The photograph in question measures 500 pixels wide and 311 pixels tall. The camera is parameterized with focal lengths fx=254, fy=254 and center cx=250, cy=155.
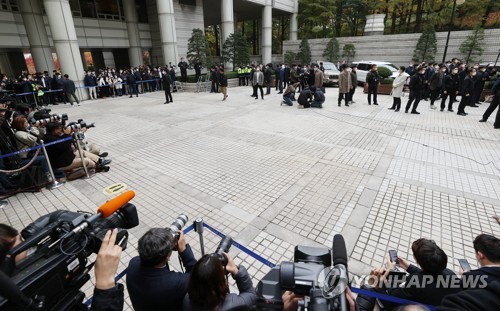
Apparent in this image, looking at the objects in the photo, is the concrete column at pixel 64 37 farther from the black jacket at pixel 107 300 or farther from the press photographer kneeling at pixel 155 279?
the black jacket at pixel 107 300

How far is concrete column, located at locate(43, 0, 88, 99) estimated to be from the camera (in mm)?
14117

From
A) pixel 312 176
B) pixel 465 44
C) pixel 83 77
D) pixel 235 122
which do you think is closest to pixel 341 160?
pixel 312 176

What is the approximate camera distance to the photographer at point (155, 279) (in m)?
1.80

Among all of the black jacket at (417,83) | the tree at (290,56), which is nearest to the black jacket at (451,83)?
the black jacket at (417,83)

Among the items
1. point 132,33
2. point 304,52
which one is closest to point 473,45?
point 304,52

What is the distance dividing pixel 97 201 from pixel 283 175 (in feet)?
12.5

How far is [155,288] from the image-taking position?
1.79 metres

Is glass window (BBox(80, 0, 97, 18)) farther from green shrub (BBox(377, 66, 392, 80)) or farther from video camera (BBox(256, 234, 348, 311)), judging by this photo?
video camera (BBox(256, 234, 348, 311))

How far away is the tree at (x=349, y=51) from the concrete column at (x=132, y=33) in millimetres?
22142

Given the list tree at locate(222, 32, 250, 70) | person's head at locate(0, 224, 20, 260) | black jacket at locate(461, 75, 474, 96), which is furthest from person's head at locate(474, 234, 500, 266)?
tree at locate(222, 32, 250, 70)

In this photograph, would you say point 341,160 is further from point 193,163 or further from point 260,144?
point 193,163

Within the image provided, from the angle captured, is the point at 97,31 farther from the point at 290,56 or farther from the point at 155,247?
the point at 155,247

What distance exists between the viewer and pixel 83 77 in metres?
16.0

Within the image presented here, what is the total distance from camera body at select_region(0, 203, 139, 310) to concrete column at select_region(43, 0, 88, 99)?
57.1 ft
